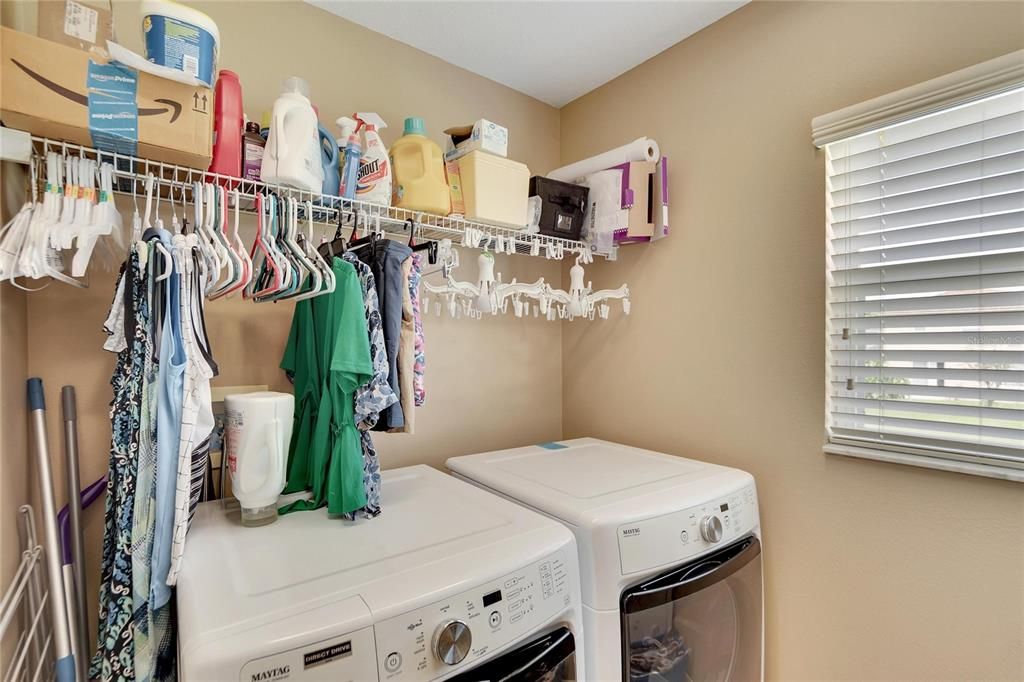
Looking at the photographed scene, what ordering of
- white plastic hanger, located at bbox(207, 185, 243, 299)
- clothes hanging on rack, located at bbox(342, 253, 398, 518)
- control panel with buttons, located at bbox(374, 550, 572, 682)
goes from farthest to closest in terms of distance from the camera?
clothes hanging on rack, located at bbox(342, 253, 398, 518) → white plastic hanger, located at bbox(207, 185, 243, 299) → control panel with buttons, located at bbox(374, 550, 572, 682)

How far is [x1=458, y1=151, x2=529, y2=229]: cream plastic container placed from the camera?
155 centimetres

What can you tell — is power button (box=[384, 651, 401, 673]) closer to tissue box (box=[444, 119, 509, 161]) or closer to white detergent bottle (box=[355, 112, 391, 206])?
white detergent bottle (box=[355, 112, 391, 206])

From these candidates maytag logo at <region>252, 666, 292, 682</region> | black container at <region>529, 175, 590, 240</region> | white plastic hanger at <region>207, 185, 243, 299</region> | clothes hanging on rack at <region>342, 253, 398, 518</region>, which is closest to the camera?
maytag logo at <region>252, 666, 292, 682</region>

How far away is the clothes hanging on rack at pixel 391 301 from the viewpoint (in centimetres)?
124

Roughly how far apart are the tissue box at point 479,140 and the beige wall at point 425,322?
288mm

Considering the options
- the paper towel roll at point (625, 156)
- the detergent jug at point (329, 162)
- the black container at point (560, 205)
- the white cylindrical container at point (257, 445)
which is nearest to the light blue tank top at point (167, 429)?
the white cylindrical container at point (257, 445)

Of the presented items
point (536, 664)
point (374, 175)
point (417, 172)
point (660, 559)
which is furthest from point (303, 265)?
point (660, 559)

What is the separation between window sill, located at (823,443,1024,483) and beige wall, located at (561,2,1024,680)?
34mm

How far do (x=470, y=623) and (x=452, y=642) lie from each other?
0.14ft

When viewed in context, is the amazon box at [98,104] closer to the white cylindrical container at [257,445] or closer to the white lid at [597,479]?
the white cylindrical container at [257,445]

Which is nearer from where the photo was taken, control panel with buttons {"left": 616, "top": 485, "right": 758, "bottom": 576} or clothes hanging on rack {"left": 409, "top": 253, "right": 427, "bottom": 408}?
control panel with buttons {"left": 616, "top": 485, "right": 758, "bottom": 576}

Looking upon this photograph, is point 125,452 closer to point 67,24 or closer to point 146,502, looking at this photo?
point 146,502

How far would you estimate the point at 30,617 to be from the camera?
3.75 ft

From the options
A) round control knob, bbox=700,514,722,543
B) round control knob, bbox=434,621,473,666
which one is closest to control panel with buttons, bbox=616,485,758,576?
round control knob, bbox=700,514,722,543
